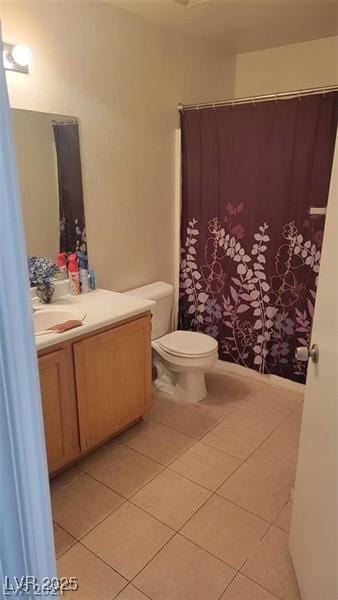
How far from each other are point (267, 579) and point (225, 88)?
3.26m

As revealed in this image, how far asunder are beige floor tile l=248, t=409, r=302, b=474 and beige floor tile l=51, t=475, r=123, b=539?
78 cm

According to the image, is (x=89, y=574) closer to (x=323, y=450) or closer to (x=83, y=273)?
(x=323, y=450)

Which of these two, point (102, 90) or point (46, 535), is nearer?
point (46, 535)

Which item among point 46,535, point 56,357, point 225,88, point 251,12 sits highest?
point 251,12

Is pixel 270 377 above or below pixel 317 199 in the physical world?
below

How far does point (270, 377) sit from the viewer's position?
2932mm

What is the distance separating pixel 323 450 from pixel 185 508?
901mm

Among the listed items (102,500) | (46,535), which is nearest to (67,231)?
(102,500)

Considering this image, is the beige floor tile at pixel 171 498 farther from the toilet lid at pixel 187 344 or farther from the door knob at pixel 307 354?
the door knob at pixel 307 354

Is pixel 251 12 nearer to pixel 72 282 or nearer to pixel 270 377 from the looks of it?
pixel 72 282

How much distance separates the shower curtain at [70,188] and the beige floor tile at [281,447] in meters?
1.55

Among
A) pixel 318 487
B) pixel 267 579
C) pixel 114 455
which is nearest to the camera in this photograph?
pixel 318 487

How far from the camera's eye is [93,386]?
78.2 inches

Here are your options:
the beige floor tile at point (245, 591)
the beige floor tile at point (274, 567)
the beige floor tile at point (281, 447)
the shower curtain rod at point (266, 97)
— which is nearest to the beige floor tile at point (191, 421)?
the beige floor tile at point (281, 447)
